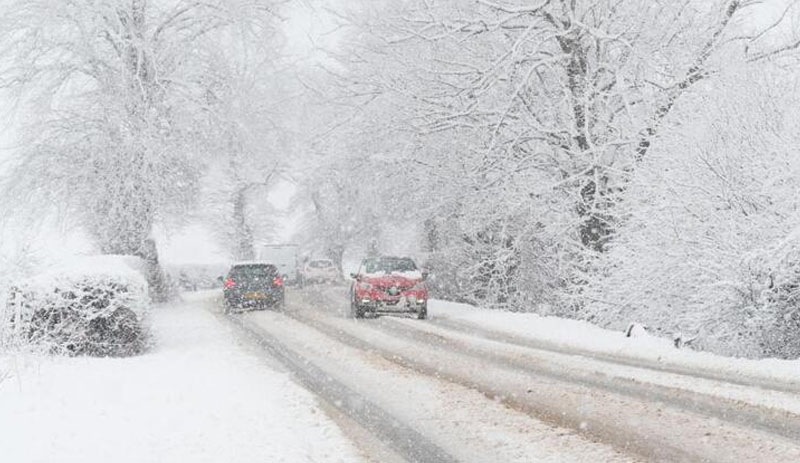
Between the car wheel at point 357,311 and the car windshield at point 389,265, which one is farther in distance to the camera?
the car windshield at point 389,265

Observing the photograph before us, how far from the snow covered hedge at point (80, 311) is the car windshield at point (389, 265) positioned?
894cm

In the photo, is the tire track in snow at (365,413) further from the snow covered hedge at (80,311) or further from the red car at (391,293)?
the red car at (391,293)

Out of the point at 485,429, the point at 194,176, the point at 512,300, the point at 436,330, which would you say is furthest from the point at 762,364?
the point at 194,176

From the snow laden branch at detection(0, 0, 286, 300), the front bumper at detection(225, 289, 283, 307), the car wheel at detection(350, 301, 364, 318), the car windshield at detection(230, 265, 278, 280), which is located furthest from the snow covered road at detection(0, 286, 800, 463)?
the snow laden branch at detection(0, 0, 286, 300)

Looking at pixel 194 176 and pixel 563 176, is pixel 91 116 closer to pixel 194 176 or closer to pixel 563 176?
pixel 194 176

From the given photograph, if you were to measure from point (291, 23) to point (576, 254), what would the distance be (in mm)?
14458

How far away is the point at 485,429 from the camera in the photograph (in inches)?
A: 292

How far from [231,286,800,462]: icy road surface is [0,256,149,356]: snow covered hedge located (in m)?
2.82

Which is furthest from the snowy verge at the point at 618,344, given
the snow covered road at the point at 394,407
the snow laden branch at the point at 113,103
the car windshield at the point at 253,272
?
the snow laden branch at the point at 113,103

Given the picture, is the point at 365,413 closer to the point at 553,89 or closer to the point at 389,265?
the point at 389,265

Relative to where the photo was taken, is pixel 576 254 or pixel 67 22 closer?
pixel 576 254

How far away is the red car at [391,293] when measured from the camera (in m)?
21.2

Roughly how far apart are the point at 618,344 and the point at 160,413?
27.4ft

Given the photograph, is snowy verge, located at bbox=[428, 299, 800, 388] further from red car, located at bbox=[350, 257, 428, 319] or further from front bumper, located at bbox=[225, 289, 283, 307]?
front bumper, located at bbox=[225, 289, 283, 307]
